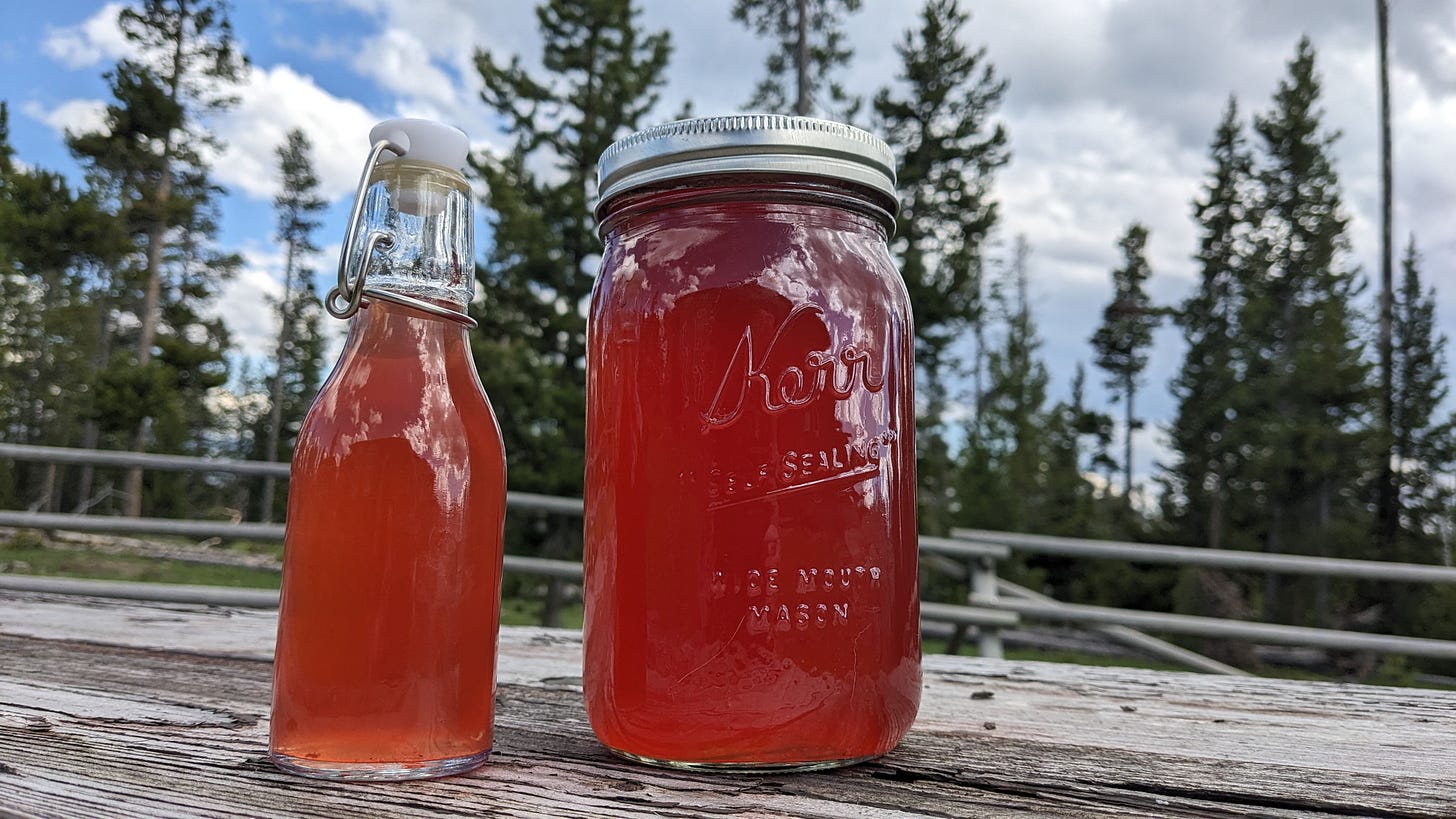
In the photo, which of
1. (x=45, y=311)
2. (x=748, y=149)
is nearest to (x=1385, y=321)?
(x=748, y=149)

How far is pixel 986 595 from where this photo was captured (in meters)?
3.61

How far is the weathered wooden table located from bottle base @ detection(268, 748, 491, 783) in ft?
0.05

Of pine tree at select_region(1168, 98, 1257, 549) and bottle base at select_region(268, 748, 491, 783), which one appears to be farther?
pine tree at select_region(1168, 98, 1257, 549)

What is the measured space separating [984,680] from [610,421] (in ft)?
2.34

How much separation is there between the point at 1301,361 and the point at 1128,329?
28.3 feet

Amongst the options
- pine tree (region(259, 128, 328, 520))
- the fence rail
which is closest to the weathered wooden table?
the fence rail

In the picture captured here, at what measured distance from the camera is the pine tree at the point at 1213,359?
18.0 metres

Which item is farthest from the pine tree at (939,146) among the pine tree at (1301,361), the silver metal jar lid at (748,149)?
the silver metal jar lid at (748,149)

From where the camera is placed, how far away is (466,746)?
0.62 m

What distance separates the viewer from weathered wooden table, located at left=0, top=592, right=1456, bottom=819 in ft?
Answer: 1.77

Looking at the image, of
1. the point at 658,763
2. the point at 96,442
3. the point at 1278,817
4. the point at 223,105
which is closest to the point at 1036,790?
the point at 1278,817

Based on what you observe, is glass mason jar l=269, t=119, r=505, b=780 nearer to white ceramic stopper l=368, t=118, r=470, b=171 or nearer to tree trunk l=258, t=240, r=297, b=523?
white ceramic stopper l=368, t=118, r=470, b=171

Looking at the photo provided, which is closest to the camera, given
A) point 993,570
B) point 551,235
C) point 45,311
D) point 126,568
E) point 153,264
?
point 993,570

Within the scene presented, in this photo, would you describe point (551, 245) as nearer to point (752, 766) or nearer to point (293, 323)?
point (752, 766)
